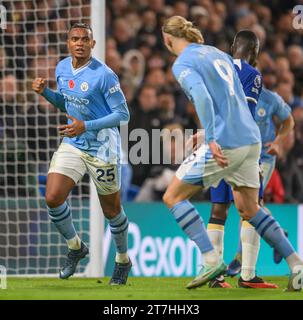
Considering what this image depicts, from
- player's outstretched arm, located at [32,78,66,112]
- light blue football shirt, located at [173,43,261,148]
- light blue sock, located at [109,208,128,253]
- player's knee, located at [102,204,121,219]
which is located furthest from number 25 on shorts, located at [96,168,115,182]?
light blue football shirt, located at [173,43,261,148]

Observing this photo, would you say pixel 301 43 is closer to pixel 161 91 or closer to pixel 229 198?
pixel 161 91

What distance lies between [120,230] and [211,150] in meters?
1.66

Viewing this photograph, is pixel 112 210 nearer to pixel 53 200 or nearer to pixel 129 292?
pixel 53 200

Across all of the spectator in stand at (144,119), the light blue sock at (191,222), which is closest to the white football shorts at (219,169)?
the light blue sock at (191,222)

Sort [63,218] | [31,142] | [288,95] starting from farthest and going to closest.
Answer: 1. [288,95]
2. [31,142]
3. [63,218]

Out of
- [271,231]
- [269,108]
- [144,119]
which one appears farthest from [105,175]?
[144,119]

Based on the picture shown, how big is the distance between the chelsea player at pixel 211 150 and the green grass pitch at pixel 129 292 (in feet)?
0.68

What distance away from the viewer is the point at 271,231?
695 cm

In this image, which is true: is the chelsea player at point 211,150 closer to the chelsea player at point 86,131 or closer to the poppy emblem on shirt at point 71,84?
the chelsea player at point 86,131

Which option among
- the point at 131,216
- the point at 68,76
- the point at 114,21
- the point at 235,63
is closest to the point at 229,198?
the point at 235,63

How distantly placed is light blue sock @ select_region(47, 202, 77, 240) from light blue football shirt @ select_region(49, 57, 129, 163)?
499 mm

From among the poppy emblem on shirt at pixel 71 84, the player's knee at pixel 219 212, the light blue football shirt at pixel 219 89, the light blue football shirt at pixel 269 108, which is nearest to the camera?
the light blue football shirt at pixel 219 89

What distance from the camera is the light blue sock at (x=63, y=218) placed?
7.83m

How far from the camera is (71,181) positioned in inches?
304
